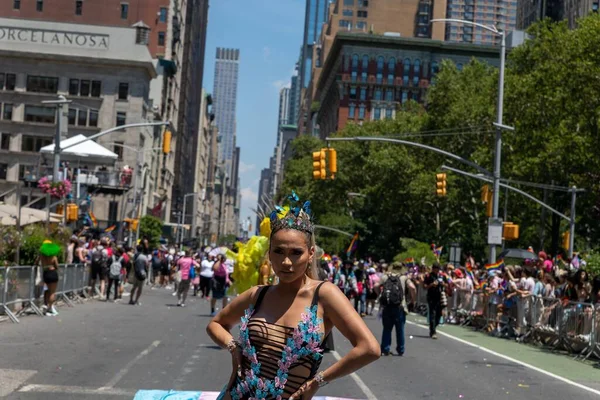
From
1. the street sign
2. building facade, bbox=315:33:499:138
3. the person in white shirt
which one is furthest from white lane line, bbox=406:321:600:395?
building facade, bbox=315:33:499:138

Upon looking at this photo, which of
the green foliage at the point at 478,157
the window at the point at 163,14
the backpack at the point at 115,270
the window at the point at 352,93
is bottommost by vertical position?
the backpack at the point at 115,270

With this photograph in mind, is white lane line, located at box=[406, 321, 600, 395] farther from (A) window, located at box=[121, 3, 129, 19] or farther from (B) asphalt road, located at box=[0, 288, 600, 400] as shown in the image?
(A) window, located at box=[121, 3, 129, 19]

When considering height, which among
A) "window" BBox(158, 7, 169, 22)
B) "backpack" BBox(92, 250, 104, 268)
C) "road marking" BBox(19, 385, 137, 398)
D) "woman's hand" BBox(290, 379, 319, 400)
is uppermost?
"window" BBox(158, 7, 169, 22)

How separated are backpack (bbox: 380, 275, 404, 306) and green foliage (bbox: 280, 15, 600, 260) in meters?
20.4

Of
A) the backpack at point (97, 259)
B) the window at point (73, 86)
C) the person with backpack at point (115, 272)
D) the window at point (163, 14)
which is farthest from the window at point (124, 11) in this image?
the backpack at point (97, 259)

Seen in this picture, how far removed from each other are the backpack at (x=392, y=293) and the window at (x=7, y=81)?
67128mm

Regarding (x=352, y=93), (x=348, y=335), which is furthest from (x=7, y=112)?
(x=348, y=335)

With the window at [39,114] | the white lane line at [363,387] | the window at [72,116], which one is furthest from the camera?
the window at [72,116]

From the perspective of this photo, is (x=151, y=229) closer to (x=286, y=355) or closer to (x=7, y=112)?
(x=7, y=112)

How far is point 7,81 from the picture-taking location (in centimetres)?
8006

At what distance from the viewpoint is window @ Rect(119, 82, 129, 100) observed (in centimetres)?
8125

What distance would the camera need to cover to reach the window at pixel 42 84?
8038cm

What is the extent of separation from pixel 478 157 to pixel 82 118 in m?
36.9

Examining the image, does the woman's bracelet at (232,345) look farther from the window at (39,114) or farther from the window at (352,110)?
the window at (352,110)
